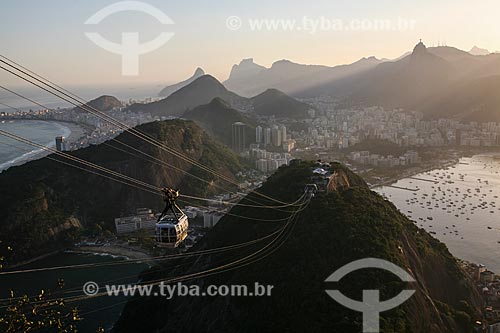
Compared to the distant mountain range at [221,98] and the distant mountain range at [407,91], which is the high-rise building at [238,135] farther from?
the distant mountain range at [407,91]

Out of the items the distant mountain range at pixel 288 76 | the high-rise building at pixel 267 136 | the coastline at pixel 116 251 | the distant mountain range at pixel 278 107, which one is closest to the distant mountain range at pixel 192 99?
the distant mountain range at pixel 278 107

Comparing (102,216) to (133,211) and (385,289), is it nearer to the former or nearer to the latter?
(133,211)

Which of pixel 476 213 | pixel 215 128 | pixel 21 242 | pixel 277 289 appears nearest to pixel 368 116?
pixel 215 128

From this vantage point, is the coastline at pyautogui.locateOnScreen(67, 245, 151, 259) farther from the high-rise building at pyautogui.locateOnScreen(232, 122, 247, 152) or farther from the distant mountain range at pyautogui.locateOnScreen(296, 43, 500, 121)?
the distant mountain range at pyautogui.locateOnScreen(296, 43, 500, 121)

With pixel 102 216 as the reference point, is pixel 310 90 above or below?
above

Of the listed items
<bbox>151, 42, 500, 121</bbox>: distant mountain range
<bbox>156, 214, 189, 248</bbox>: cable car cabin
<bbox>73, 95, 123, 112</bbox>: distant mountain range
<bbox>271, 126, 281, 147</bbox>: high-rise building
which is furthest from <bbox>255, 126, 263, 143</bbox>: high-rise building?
<bbox>156, 214, 189, 248</bbox>: cable car cabin

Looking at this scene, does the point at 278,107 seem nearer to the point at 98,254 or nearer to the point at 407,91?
the point at 407,91
